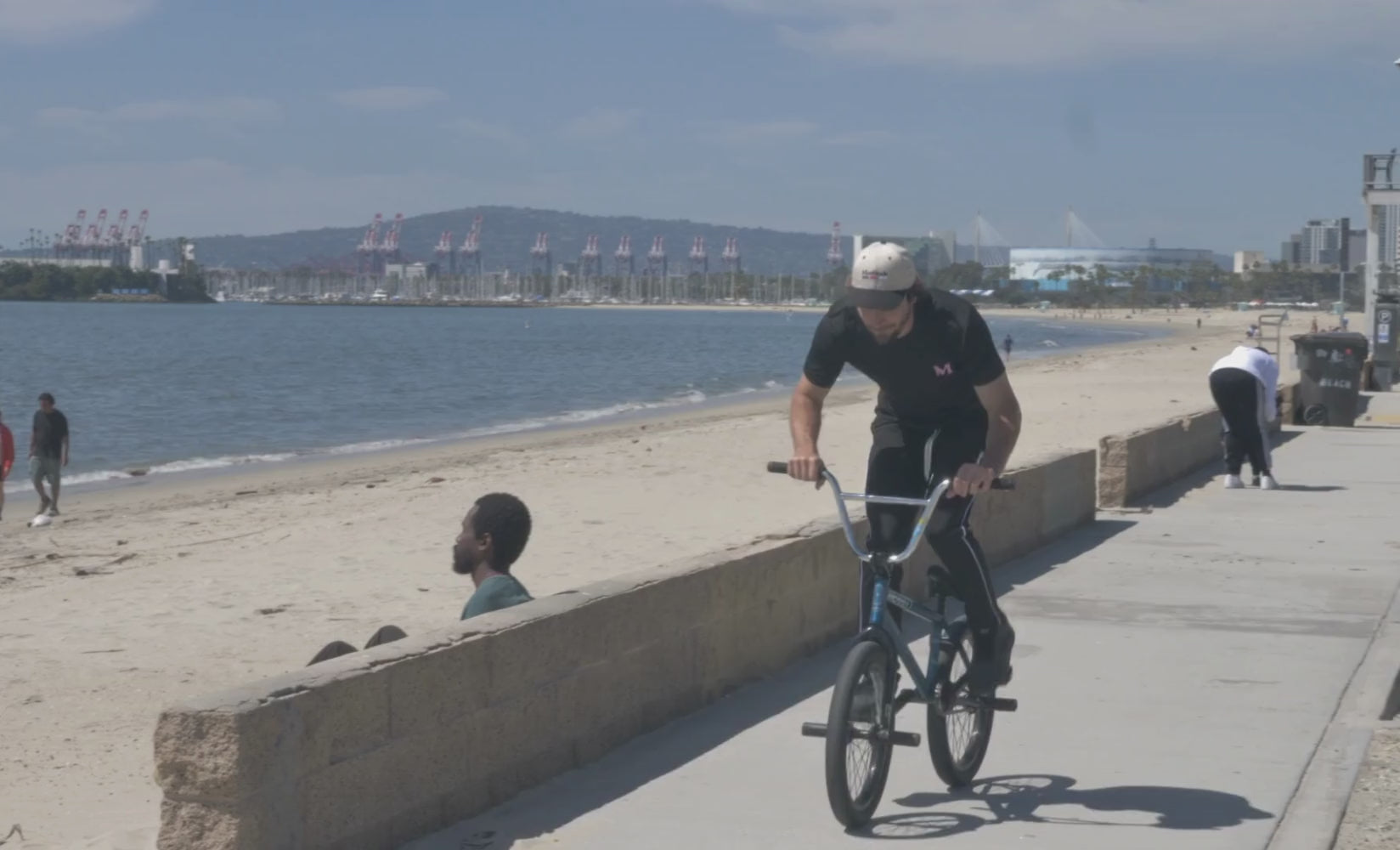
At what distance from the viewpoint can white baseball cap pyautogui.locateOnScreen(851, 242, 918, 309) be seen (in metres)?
4.78

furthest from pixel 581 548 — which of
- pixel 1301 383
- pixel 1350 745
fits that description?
pixel 1301 383

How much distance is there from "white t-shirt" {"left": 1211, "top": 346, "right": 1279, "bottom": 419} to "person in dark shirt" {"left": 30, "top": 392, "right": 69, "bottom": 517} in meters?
12.2

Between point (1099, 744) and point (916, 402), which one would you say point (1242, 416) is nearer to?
point (1099, 744)

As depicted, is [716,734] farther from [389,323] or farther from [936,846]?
[389,323]

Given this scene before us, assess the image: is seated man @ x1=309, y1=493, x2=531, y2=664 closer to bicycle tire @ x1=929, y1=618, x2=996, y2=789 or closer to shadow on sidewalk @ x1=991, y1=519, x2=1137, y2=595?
bicycle tire @ x1=929, y1=618, x2=996, y2=789

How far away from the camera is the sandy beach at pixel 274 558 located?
7.72 m

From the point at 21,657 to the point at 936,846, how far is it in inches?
274

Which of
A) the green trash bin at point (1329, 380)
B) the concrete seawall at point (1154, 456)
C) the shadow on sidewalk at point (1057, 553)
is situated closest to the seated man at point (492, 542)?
the shadow on sidewalk at point (1057, 553)

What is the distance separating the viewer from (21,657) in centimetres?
991

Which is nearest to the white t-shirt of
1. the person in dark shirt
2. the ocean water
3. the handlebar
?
the handlebar

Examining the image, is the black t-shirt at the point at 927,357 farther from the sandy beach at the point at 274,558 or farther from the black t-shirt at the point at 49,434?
the black t-shirt at the point at 49,434

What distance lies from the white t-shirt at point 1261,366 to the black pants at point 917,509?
9.29 m

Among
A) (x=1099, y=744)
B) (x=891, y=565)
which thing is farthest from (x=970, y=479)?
(x=1099, y=744)

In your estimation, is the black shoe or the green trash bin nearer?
the black shoe
